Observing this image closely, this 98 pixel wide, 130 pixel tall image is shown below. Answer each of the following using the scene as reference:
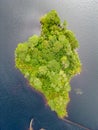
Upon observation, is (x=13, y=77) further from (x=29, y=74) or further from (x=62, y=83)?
(x=62, y=83)

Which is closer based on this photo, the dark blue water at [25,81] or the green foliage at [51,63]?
the green foliage at [51,63]

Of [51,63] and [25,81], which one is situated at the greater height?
[51,63]

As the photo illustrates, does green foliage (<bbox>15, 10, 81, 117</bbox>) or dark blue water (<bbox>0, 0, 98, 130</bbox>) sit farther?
dark blue water (<bbox>0, 0, 98, 130</bbox>)

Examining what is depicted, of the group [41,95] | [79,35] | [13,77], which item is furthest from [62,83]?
[79,35]

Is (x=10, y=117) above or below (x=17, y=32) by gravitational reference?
below
